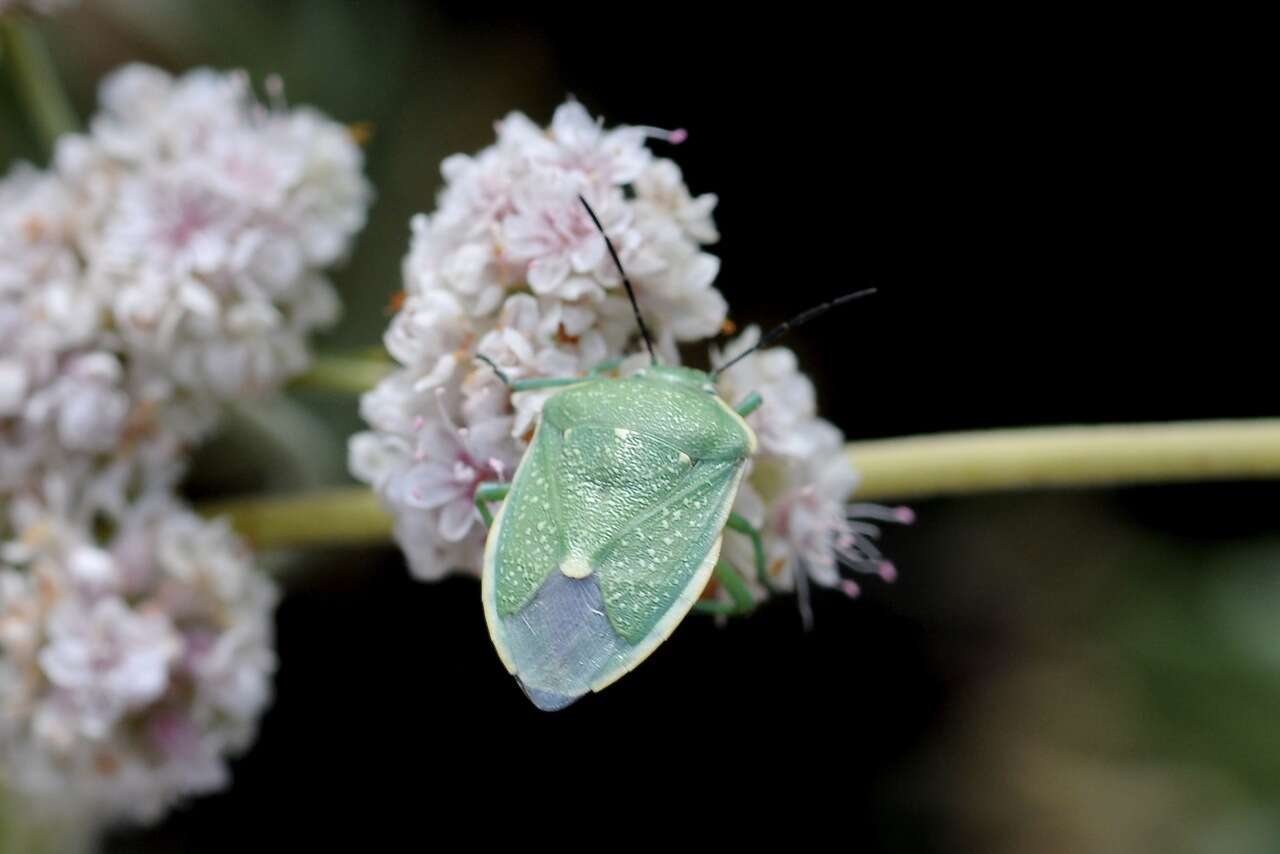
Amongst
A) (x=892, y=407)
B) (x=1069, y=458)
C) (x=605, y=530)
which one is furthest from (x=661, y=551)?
(x=892, y=407)

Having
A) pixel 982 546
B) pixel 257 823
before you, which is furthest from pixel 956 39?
pixel 257 823

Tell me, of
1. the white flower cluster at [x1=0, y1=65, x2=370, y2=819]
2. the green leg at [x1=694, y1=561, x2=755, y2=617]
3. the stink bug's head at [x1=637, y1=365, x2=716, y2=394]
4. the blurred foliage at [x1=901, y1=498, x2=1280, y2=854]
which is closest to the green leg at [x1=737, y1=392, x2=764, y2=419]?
the stink bug's head at [x1=637, y1=365, x2=716, y2=394]

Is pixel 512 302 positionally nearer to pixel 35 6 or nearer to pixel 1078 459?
pixel 1078 459

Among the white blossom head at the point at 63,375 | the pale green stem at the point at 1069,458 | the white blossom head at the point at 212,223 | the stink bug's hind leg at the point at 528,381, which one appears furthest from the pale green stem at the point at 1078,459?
the white blossom head at the point at 63,375

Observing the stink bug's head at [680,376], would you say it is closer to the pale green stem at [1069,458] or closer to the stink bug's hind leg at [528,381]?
the stink bug's hind leg at [528,381]

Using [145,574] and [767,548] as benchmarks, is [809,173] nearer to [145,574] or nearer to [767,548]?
[767,548]

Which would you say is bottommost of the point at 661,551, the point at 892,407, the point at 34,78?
the point at 892,407

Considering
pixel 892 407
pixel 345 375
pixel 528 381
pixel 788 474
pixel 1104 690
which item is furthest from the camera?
pixel 892 407

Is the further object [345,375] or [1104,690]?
[1104,690]
